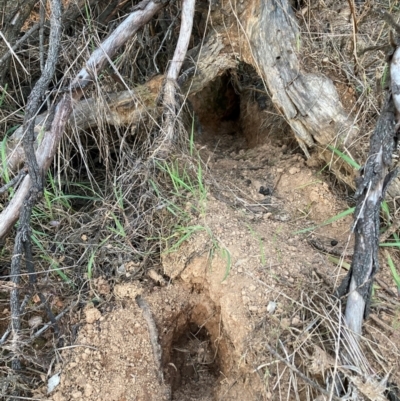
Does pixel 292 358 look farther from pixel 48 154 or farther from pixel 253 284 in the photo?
pixel 48 154

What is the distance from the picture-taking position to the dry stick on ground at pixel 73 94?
1458mm

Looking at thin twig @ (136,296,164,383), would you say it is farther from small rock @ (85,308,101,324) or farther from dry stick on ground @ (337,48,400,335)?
dry stick on ground @ (337,48,400,335)

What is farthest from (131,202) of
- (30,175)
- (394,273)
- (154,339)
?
(394,273)

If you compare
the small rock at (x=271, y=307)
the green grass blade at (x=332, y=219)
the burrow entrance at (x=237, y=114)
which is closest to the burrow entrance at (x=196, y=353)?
the small rock at (x=271, y=307)

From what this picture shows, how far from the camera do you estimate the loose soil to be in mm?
1359

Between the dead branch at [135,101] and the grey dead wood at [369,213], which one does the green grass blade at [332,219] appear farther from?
the dead branch at [135,101]

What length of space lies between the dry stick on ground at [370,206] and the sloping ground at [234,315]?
88mm

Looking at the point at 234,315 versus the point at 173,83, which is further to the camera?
the point at 173,83

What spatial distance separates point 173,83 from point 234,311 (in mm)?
928

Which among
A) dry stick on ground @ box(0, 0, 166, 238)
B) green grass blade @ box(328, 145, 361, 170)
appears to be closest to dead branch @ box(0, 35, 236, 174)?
dry stick on ground @ box(0, 0, 166, 238)

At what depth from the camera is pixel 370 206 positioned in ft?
4.22

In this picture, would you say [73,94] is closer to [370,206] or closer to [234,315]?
[234,315]

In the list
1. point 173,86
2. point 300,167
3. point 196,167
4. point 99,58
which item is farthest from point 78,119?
point 300,167

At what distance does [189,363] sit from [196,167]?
0.76 metres
